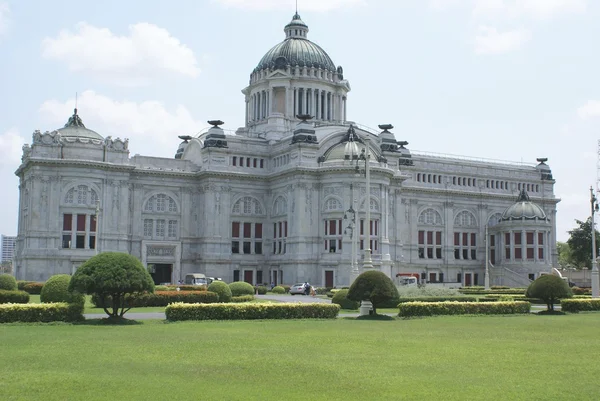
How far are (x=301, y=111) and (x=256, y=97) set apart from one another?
771 cm

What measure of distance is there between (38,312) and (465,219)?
7823 cm

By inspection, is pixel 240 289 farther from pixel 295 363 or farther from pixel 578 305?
pixel 295 363

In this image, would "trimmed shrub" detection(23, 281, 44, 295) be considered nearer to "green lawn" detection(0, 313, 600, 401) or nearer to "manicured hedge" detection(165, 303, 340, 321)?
"manicured hedge" detection(165, 303, 340, 321)

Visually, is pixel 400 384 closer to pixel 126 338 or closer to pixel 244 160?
pixel 126 338

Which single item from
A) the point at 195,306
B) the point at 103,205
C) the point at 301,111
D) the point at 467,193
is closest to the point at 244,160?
the point at 301,111

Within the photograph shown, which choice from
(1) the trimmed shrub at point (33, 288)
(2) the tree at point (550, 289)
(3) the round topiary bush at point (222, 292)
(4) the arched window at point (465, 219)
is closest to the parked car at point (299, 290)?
(3) the round topiary bush at point (222, 292)

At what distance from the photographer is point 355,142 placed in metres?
85.5

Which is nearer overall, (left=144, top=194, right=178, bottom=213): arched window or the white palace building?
the white palace building

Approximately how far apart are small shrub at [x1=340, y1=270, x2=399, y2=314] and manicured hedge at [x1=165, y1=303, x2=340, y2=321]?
62.8 inches

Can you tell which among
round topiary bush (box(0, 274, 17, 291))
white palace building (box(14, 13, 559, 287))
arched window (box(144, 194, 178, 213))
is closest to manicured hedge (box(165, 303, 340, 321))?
round topiary bush (box(0, 274, 17, 291))

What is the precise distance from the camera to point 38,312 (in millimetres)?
34969

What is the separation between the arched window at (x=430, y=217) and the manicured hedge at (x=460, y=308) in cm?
5507

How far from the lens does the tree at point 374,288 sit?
40844 mm

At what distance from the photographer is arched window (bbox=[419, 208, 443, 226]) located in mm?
101312
